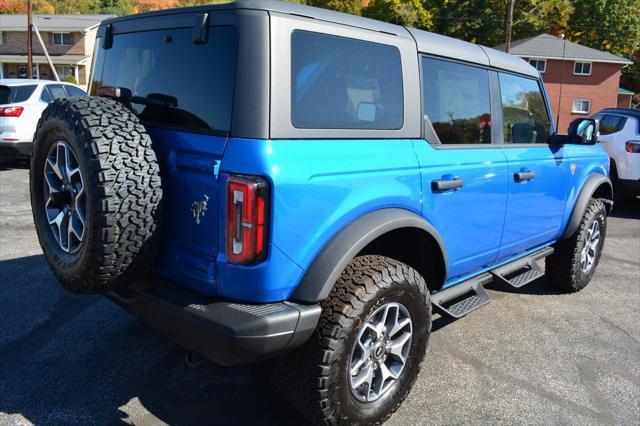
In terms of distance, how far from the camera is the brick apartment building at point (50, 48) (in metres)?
41.5

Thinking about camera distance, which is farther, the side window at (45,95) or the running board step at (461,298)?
the side window at (45,95)

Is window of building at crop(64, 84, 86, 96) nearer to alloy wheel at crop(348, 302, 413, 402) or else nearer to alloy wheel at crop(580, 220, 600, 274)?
alloy wheel at crop(580, 220, 600, 274)

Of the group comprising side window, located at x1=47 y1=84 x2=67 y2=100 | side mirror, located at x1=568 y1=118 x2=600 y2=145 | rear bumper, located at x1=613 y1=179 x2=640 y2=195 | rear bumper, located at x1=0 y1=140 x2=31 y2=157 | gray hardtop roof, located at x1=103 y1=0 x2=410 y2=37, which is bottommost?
rear bumper, located at x1=613 y1=179 x2=640 y2=195

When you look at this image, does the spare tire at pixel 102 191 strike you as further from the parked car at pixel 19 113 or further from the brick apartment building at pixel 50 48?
the brick apartment building at pixel 50 48

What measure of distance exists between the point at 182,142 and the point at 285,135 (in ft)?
1.71

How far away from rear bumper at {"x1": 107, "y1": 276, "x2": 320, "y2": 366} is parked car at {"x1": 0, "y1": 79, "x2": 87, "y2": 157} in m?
9.01

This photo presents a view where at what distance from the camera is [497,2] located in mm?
49156

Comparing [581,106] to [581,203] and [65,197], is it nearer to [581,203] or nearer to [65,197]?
[581,203]

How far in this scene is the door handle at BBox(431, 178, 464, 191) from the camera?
9.96 feet

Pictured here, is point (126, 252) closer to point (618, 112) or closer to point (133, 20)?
point (133, 20)

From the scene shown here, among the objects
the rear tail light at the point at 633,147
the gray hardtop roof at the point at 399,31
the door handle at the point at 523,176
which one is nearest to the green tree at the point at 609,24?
the rear tail light at the point at 633,147

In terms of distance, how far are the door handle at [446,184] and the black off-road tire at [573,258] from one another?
2.25 meters

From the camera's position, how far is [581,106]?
134 feet

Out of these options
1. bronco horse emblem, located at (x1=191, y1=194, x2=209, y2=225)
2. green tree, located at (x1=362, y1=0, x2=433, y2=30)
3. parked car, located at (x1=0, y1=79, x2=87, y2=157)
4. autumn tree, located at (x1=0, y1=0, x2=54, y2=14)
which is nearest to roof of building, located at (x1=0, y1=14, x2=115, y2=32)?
green tree, located at (x1=362, y1=0, x2=433, y2=30)
